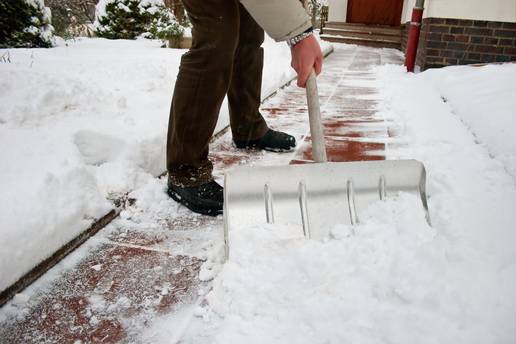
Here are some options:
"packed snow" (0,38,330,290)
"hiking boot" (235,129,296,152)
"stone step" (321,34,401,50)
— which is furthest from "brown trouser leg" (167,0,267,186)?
"stone step" (321,34,401,50)

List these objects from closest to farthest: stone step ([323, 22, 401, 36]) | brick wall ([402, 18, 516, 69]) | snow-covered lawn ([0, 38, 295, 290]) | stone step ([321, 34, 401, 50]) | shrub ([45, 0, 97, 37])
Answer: snow-covered lawn ([0, 38, 295, 290]), brick wall ([402, 18, 516, 69]), stone step ([321, 34, 401, 50]), stone step ([323, 22, 401, 36]), shrub ([45, 0, 97, 37])

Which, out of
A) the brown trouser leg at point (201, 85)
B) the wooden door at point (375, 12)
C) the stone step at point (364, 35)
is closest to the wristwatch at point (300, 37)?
the brown trouser leg at point (201, 85)

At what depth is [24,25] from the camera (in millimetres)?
5578

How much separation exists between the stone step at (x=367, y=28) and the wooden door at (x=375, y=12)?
1.68ft

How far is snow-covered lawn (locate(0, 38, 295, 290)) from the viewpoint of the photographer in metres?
1.23

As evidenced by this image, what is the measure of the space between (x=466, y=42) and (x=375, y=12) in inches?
244

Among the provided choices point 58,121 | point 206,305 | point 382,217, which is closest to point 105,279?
point 206,305

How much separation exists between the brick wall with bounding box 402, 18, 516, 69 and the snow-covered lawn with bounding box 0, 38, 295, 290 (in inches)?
127

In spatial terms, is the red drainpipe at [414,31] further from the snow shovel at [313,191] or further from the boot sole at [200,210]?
the boot sole at [200,210]

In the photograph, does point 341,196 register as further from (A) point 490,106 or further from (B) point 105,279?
(A) point 490,106

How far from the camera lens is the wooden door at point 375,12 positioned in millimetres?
9930

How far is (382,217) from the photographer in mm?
1241

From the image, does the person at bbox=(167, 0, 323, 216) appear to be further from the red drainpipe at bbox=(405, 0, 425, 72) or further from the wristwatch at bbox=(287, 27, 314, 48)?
the red drainpipe at bbox=(405, 0, 425, 72)

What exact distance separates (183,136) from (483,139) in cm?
176
